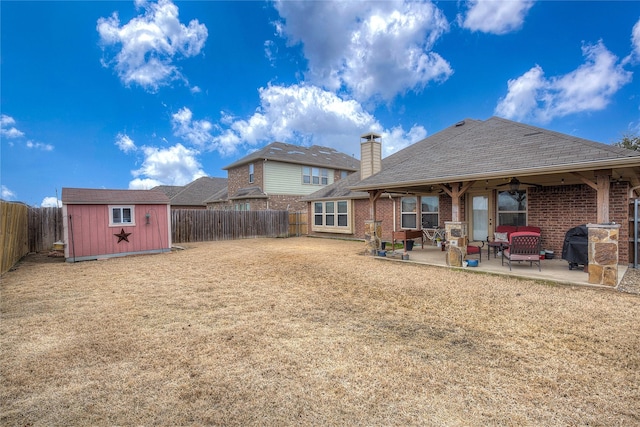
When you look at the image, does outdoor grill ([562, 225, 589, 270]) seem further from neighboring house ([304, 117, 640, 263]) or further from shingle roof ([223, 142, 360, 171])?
shingle roof ([223, 142, 360, 171])

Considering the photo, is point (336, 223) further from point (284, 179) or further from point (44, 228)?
point (44, 228)

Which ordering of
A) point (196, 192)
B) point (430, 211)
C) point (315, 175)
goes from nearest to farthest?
point (430, 211), point (315, 175), point (196, 192)

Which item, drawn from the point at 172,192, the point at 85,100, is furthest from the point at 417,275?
the point at 172,192

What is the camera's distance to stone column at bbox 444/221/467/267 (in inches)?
320

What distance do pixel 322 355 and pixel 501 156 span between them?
7.89 meters

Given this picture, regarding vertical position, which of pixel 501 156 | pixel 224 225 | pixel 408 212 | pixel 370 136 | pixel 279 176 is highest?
pixel 370 136

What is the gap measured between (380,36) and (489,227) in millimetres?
9848

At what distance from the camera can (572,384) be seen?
2.73 meters

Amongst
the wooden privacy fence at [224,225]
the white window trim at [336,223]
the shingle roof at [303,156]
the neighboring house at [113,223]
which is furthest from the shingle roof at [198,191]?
the neighboring house at [113,223]

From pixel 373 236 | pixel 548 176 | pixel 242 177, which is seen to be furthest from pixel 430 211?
pixel 242 177

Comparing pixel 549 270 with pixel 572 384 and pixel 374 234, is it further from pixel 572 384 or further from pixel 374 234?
pixel 572 384

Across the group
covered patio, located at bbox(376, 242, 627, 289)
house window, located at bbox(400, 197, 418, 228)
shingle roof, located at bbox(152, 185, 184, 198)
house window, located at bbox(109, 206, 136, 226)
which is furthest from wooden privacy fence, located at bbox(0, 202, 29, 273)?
shingle roof, located at bbox(152, 185, 184, 198)

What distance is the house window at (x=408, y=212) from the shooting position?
13.3 meters

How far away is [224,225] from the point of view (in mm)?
17641
